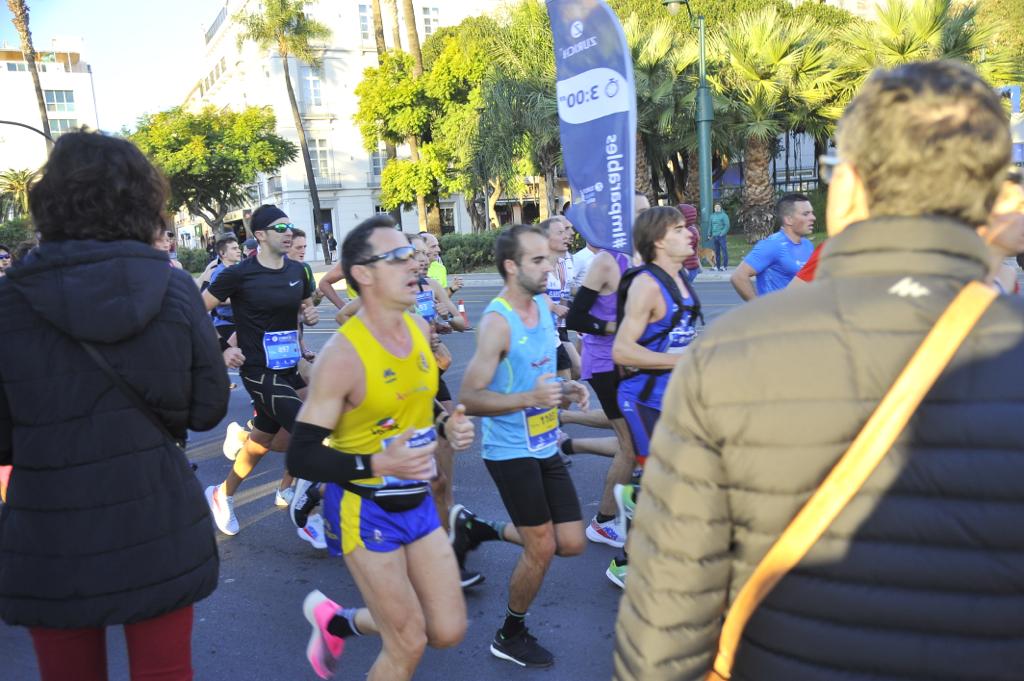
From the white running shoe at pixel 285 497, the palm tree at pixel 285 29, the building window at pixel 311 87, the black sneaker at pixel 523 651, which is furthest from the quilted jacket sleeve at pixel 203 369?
the building window at pixel 311 87

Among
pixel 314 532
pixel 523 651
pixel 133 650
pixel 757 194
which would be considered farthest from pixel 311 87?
pixel 133 650

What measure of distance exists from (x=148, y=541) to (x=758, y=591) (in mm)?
1613

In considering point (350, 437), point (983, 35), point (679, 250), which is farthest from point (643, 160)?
point (350, 437)

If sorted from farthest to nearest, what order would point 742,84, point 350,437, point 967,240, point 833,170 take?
point 742,84, point 350,437, point 833,170, point 967,240

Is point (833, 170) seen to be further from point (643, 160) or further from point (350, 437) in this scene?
point (643, 160)

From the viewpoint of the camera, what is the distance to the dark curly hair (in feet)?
7.45

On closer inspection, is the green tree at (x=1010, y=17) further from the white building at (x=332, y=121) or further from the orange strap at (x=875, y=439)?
the orange strap at (x=875, y=439)

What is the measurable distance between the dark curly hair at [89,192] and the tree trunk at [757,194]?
24350 millimetres

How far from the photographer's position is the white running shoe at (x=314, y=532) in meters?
5.23

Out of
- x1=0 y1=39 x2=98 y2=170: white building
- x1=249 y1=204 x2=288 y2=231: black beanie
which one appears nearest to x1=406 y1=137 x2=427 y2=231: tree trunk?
x1=249 y1=204 x2=288 y2=231: black beanie

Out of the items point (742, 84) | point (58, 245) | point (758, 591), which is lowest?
point (758, 591)

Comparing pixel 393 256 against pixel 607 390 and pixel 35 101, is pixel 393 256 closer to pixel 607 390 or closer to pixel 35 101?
pixel 607 390

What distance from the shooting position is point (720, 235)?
21.2 metres

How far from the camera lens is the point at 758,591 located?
4.38 ft
